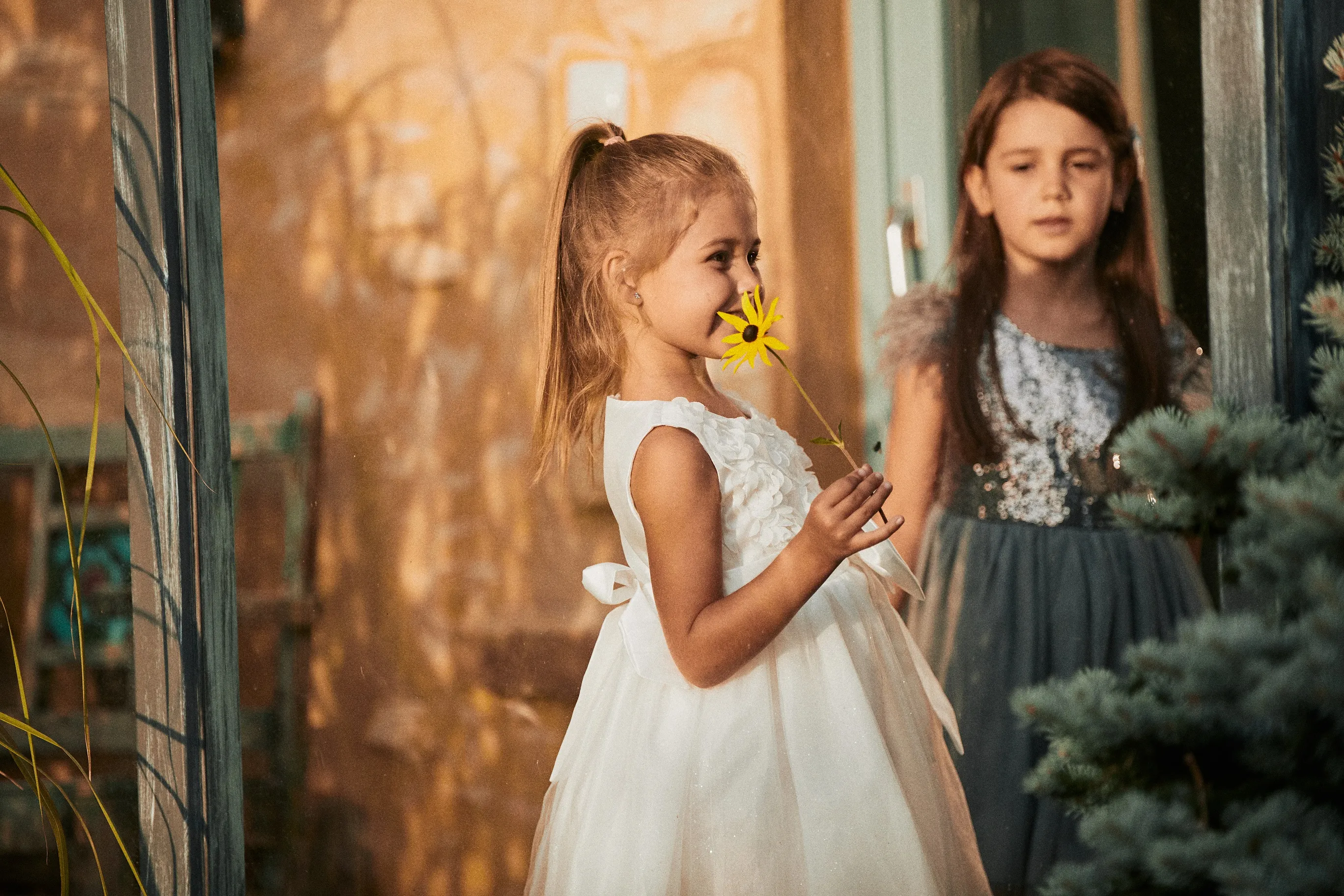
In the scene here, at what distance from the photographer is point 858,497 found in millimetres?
1374

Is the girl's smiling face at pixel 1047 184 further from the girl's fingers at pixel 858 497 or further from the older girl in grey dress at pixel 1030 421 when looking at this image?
the girl's fingers at pixel 858 497

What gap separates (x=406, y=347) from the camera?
67.9 inches

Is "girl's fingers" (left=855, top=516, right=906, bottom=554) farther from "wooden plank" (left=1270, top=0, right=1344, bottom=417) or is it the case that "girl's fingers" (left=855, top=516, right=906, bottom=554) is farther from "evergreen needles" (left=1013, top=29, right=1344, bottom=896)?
"wooden plank" (left=1270, top=0, right=1344, bottom=417)

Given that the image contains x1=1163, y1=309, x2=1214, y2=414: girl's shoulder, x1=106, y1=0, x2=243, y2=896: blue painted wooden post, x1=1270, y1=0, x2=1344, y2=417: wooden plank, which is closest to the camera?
x1=1270, y1=0, x2=1344, y2=417: wooden plank

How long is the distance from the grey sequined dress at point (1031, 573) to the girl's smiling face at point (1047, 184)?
123 mm

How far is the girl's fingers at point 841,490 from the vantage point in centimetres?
138

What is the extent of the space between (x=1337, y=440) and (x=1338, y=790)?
1.27 ft

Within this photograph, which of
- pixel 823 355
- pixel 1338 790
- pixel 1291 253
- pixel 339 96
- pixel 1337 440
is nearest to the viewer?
pixel 1338 790

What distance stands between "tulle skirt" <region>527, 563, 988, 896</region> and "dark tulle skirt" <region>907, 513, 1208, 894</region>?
0.04m

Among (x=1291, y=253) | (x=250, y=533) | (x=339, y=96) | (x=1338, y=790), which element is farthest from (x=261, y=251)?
(x=1338, y=790)

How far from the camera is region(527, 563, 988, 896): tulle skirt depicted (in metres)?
1.43

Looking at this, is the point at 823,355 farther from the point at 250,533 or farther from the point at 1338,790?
the point at 250,533

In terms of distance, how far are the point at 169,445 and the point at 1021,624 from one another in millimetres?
1228

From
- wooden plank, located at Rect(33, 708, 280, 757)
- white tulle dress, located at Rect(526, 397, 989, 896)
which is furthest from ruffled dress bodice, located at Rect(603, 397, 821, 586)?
wooden plank, located at Rect(33, 708, 280, 757)
